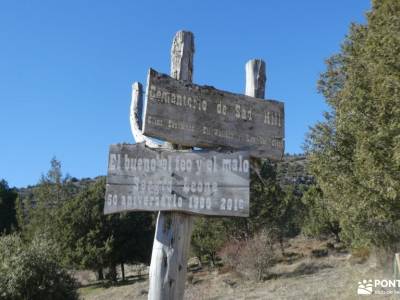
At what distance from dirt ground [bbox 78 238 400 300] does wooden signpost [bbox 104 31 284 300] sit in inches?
399

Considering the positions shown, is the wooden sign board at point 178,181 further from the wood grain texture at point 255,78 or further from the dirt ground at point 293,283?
the dirt ground at point 293,283

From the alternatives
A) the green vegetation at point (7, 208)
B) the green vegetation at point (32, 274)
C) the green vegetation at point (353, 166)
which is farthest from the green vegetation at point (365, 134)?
the green vegetation at point (7, 208)

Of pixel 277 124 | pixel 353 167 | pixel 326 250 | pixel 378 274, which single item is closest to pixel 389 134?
pixel 353 167

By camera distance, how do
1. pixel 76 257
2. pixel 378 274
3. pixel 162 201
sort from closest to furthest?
pixel 162 201 < pixel 378 274 < pixel 76 257

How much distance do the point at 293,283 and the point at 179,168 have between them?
18.1 meters

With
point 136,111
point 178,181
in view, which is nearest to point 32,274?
point 136,111

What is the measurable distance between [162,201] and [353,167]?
42.7ft

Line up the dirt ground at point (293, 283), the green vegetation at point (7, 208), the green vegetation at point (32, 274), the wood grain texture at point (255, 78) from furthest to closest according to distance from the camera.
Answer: the green vegetation at point (7, 208), the dirt ground at point (293, 283), the green vegetation at point (32, 274), the wood grain texture at point (255, 78)

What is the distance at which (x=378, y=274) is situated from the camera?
16.9 metres

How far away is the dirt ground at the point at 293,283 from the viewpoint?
1605 centimetres

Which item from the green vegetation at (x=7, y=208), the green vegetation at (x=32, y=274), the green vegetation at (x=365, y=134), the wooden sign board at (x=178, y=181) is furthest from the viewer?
the green vegetation at (x=7, y=208)

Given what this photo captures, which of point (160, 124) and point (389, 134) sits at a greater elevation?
point (389, 134)

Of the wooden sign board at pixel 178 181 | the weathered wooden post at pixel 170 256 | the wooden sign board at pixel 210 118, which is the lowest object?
the weathered wooden post at pixel 170 256

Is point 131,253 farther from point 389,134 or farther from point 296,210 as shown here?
point 389,134
